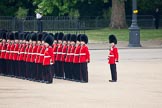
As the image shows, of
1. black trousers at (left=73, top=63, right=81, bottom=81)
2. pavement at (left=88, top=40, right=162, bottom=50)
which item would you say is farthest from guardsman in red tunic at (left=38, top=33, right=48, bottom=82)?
pavement at (left=88, top=40, right=162, bottom=50)

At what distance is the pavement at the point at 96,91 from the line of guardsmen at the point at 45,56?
46 centimetres

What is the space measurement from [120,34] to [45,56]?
88.9 feet

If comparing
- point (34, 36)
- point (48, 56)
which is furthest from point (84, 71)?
point (34, 36)

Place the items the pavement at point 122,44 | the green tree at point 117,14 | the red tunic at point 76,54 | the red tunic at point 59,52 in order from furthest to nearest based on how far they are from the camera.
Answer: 1. the green tree at point 117,14
2. the pavement at point 122,44
3. the red tunic at point 59,52
4. the red tunic at point 76,54

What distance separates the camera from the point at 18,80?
2558cm

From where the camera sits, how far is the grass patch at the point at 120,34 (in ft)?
161

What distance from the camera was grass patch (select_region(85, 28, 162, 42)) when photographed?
48938mm

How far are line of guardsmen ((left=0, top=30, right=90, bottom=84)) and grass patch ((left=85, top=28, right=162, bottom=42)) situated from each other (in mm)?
21033

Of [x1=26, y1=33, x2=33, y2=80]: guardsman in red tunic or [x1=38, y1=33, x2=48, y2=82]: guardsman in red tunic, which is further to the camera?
[x1=26, y1=33, x2=33, y2=80]: guardsman in red tunic

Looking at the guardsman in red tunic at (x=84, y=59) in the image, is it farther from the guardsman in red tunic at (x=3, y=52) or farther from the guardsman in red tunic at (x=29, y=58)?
the guardsman in red tunic at (x=3, y=52)

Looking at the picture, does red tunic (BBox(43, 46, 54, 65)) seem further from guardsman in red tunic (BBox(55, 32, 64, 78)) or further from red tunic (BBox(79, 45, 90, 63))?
guardsman in red tunic (BBox(55, 32, 64, 78))

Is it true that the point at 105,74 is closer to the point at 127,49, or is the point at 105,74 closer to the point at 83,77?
the point at 83,77

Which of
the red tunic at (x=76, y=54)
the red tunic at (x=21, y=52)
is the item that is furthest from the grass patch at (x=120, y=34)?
the red tunic at (x=76, y=54)

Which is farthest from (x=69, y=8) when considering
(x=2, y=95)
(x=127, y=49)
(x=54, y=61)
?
(x=2, y=95)
